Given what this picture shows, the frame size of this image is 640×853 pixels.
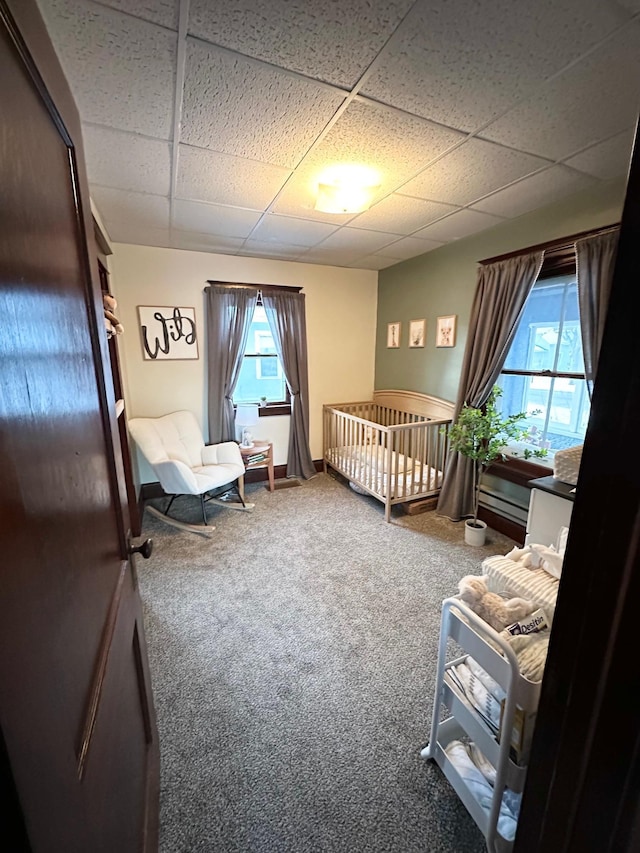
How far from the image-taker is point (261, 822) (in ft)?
3.80

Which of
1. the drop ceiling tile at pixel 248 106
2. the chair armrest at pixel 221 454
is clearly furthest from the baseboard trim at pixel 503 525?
the drop ceiling tile at pixel 248 106

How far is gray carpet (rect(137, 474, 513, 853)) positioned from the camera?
1.16 m

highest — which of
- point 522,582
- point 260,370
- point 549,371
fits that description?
point 549,371

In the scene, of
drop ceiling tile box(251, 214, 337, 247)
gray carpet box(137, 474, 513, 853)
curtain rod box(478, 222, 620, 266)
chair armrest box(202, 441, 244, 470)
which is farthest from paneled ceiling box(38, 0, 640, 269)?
gray carpet box(137, 474, 513, 853)

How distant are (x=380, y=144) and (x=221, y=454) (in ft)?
8.84

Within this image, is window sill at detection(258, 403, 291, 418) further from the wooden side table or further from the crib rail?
the crib rail

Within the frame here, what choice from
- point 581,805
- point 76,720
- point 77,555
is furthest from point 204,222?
point 581,805

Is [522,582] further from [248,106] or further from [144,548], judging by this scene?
[248,106]

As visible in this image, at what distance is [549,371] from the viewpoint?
2.57m

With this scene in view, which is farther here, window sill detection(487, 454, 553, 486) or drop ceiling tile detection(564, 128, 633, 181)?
window sill detection(487, 454, 553, 486)

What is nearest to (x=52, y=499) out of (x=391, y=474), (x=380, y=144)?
(x=380, y=144)

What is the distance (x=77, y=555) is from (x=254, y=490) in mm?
3316

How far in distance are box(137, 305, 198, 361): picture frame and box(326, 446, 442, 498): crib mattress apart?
200 cm

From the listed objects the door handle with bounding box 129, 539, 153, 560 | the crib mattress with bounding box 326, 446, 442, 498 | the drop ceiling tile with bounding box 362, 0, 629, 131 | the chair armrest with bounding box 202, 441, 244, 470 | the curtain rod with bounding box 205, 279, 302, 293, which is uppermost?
the drop ceiling tile with bounding box 362, 0, 629, 131
